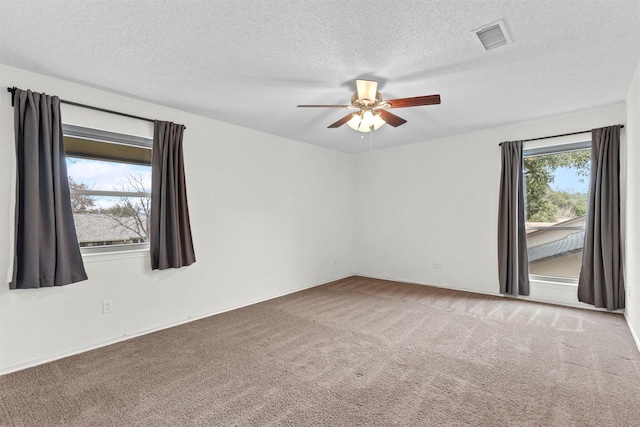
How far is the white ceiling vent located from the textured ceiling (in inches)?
1.9

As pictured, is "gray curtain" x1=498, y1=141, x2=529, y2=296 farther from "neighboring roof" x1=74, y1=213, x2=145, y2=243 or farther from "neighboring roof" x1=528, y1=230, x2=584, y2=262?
"neighboring roof" x1=74, y1=213, x2=145, y2=243

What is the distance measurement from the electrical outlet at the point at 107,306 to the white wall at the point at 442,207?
4.30 metres

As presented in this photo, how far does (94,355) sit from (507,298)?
4.99 metres

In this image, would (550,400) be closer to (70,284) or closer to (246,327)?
(246,327)

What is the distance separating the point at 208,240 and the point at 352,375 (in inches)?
95.8

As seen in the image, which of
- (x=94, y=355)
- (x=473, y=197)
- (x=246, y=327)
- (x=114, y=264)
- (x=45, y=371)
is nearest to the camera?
(x=45, y=371)

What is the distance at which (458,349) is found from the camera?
2.89 metres

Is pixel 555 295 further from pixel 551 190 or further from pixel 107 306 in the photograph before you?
pixel 107 306

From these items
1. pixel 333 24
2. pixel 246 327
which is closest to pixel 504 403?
pixel 246 327

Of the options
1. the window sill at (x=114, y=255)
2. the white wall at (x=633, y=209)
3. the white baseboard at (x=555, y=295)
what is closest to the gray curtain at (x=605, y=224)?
the white wall at (x=633, y=209)

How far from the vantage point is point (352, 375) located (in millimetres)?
2465

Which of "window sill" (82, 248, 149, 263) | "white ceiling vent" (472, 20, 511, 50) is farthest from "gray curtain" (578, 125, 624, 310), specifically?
"window sill" (82, 248, 149, 263)

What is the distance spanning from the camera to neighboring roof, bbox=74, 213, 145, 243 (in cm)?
304

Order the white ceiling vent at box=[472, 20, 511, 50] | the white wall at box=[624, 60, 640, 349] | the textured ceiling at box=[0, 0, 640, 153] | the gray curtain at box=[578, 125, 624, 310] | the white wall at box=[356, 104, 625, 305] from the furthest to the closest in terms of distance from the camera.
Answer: the white wall at box=[356, 104, 625, 305] → the gray curtain at box=[578, 125, 624, 310] → the white wall at box=[624, 60, 640, 349] → the white ceiling vent at box=[472, 20, 511, 50] → the textured ceiling at box=[0, 0, 640, 153]
